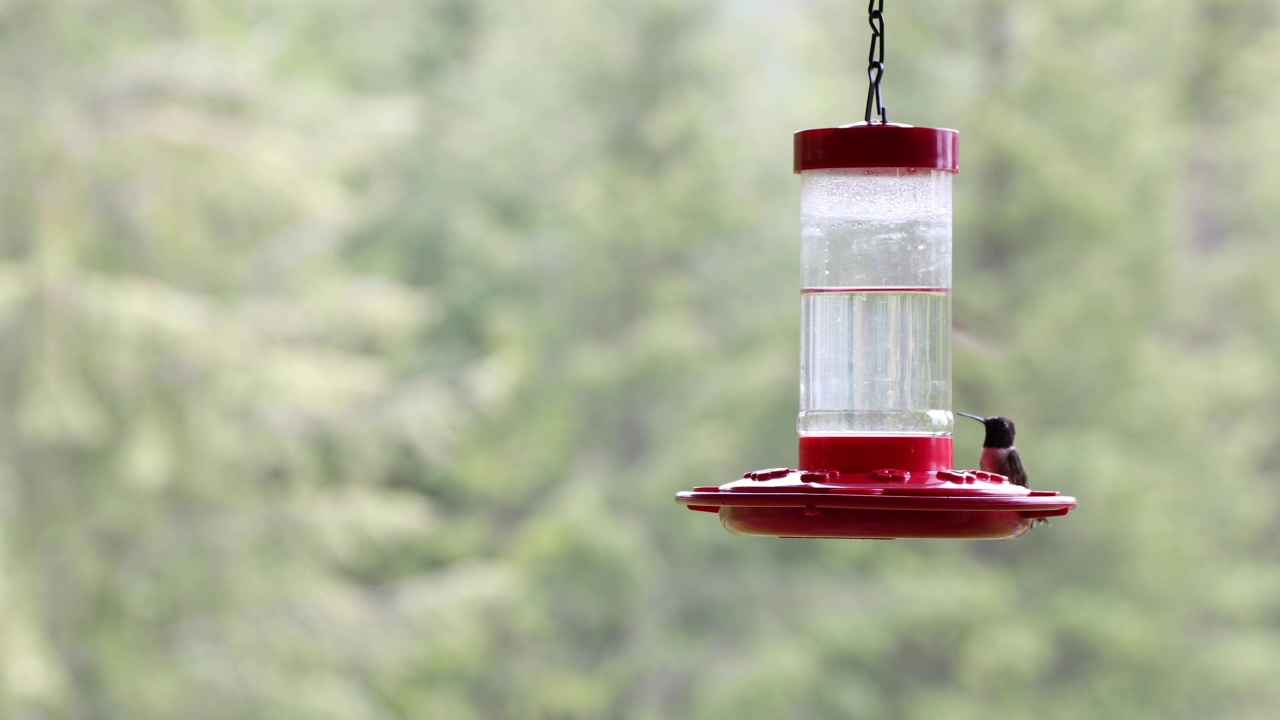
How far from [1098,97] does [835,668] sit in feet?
13.0

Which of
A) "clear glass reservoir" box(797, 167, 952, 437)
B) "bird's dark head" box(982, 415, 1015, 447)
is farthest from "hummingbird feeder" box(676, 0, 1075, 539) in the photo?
"bird's dark head" box(982, 415, 1015, 447)

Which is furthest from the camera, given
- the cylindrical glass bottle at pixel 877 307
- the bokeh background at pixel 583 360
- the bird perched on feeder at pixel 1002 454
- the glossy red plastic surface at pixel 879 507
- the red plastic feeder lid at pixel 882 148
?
the bokeh background at pixel 583 360

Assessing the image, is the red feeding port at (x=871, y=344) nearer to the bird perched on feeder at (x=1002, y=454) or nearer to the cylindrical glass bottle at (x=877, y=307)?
the cylindrical glass bottle at (x=877, y=307)

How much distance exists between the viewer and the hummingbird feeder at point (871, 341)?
1.77 m

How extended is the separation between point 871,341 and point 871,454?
6.9 inches

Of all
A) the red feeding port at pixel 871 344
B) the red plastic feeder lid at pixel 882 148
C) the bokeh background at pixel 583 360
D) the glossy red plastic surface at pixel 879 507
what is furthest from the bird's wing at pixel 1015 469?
the bokeh background at pixel 583 360

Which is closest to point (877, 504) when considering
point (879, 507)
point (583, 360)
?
point (879, 507)

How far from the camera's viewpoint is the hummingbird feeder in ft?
5.80

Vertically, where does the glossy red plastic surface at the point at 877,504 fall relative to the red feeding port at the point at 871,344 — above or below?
below

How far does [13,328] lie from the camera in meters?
7.89

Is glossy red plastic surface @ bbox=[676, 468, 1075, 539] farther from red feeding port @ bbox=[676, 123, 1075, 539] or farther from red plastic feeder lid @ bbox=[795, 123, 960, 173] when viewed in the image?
red plastic feeder lid @ bbox=[795, 123, 960, 173]

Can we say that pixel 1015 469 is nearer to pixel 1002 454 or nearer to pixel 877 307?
pixel 1002 454

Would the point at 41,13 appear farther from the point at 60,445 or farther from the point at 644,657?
the point at 644,657

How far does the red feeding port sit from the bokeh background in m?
5.41
